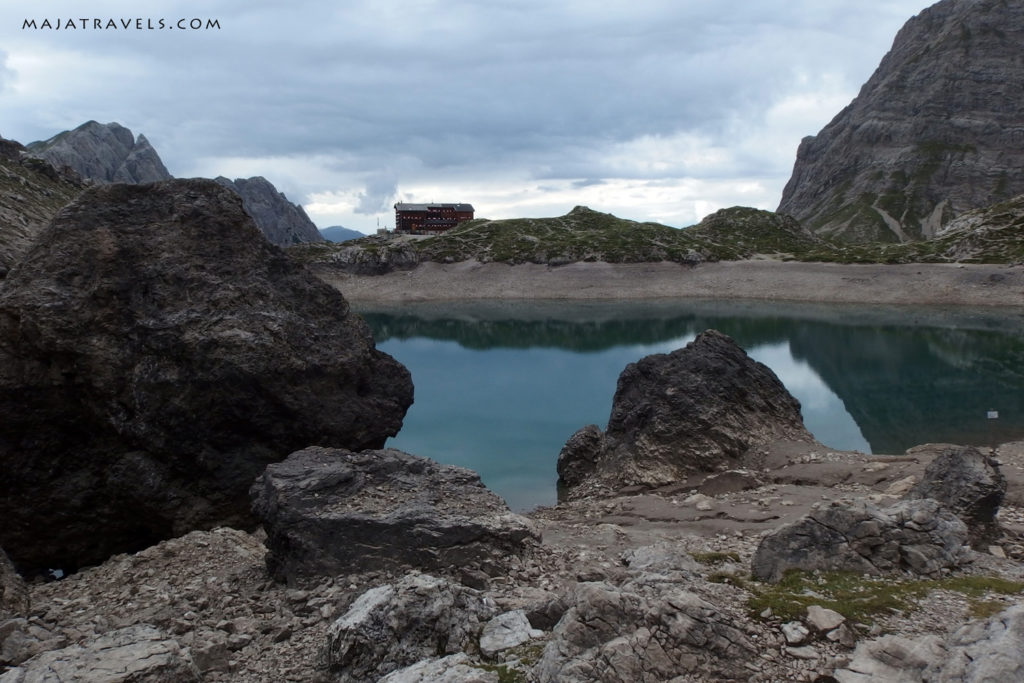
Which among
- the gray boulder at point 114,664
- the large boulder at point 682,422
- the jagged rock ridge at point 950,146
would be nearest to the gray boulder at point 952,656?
the gray boulder at point 114,664

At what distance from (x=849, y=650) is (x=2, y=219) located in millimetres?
47669

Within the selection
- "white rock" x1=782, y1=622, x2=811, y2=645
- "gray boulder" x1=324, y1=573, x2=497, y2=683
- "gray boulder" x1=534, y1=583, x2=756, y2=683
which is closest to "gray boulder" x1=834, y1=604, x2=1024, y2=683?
"white rock" x1=782, y1=622, x2=811, y2=645

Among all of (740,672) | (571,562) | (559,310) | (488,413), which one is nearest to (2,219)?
(488,413)

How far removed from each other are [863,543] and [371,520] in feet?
25.7

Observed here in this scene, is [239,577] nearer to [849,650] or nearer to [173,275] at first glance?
[173,275]

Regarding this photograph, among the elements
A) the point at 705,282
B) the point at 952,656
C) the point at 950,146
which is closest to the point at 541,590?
the point at 952,656

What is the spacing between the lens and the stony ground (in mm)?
8242

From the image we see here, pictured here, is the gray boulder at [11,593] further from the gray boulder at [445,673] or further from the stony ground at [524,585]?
the gray boulder at [445,673]

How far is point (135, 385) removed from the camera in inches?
614

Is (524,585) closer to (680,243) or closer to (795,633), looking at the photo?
(795,633)

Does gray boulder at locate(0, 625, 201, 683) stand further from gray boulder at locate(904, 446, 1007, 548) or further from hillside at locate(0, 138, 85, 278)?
hillside at locate(0, 138, 85, 278)

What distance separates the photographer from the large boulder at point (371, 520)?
11805 mm

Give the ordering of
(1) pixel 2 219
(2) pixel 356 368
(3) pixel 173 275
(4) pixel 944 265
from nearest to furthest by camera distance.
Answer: (3) pixel 173 275 → (2) pixel 356 368 → (1) pixel 2 219 → (4) pixel 944 265

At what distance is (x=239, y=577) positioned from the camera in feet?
39.0
